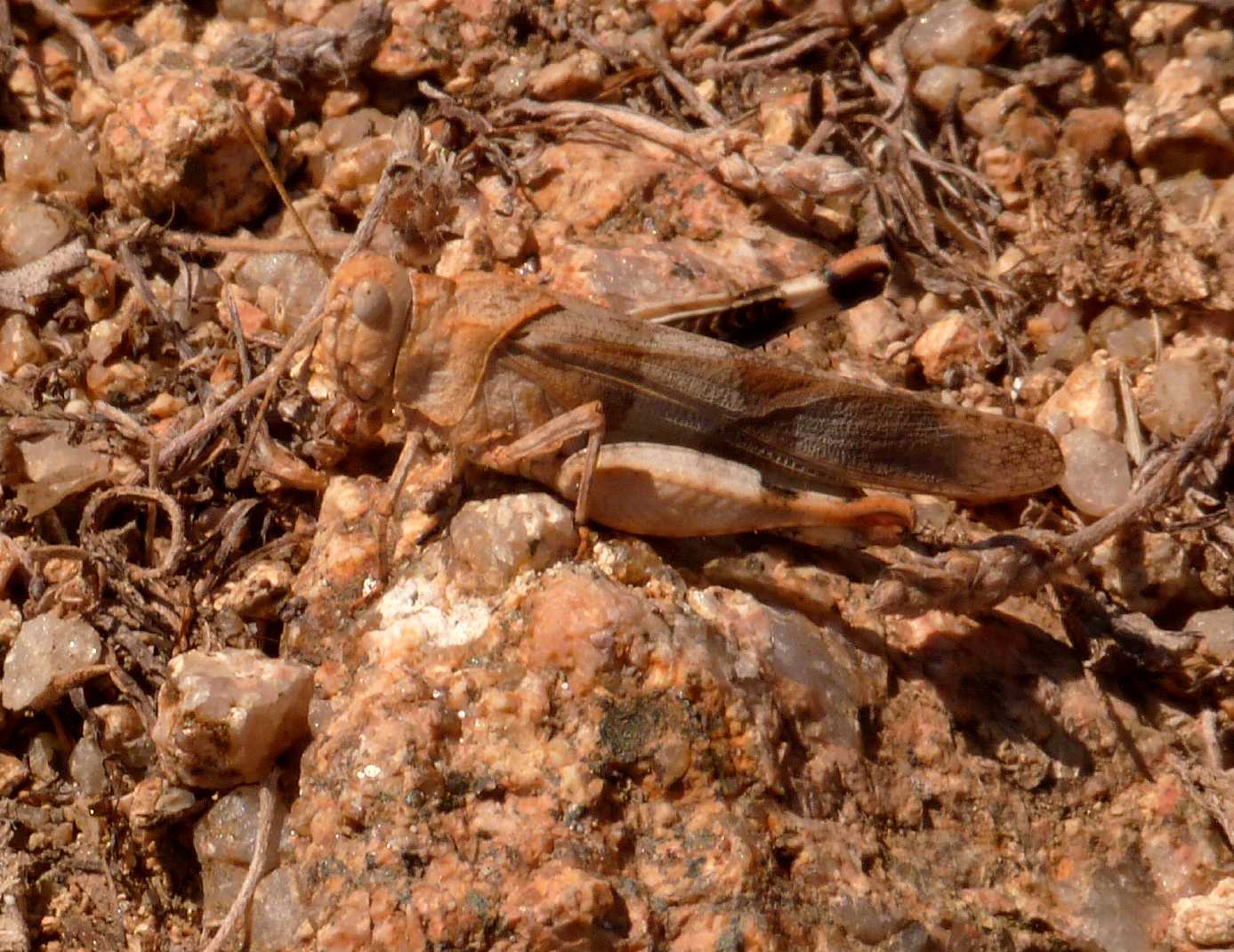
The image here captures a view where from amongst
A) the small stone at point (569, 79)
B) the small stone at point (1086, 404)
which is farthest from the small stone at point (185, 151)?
the small stone at point (1086, 404)

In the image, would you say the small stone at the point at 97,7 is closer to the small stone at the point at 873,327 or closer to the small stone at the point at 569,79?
the small stone at the point at 569,79

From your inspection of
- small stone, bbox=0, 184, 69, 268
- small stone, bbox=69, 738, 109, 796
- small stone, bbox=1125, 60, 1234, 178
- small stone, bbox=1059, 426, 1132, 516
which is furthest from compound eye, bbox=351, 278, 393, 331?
small stone, bbox=1125, 60, 1234, 178

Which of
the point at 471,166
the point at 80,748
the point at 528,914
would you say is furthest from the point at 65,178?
the point at 528,914

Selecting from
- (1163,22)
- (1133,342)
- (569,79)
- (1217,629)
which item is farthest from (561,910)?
(1163,22)

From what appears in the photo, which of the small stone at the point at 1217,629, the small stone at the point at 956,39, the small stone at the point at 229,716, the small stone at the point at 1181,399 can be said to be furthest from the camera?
the small stone at the point at 956,39

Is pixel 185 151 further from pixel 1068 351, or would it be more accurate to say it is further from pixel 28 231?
pixel 1068 351
